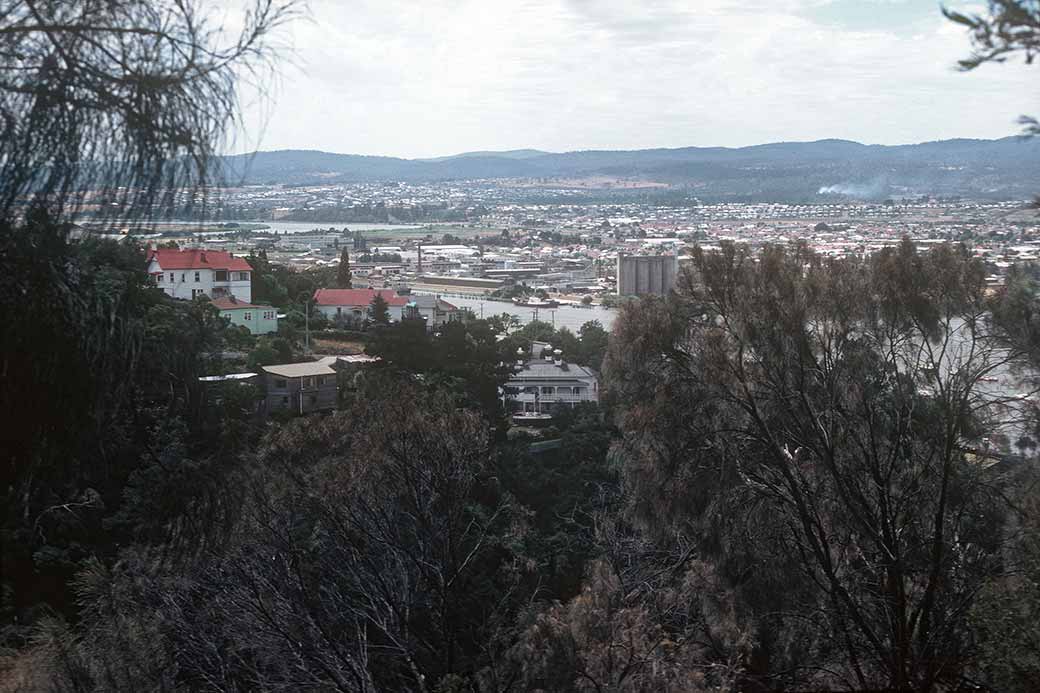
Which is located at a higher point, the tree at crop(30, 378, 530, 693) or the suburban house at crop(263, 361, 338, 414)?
the tree at crop(30, 378, 530, 693)

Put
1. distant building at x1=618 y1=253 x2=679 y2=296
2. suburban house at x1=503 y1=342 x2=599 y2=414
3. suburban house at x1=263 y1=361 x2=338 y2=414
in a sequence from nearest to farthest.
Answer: suburban house at x1=263 y1=361 x2=338 y2=414 < distant building at x1=618 y1=253 x2=679 y2=296 < suburban house at x1=503 y1=342 x2=599 y2=414

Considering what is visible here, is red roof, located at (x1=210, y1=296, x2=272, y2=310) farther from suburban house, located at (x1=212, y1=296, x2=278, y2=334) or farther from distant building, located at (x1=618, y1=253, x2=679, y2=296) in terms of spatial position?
distant building, located at (x1=618, y1=253, x2=679, y2=296)

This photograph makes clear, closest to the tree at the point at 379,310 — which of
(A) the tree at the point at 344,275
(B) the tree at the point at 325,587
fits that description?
(A) the tree at the point at 344,275

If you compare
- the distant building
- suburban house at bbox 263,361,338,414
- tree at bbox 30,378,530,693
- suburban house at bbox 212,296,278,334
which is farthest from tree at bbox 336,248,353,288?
tree at bbox 30,378,530,693

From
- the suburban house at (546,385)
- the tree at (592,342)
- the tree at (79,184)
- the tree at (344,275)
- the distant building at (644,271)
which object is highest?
the tree at (79,184)

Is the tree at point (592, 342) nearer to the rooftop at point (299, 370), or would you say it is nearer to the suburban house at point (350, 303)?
the suburban house at point (350, 303)

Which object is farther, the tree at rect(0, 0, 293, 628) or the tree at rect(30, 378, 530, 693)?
the tree at rect(30, 378, 530, 693)
